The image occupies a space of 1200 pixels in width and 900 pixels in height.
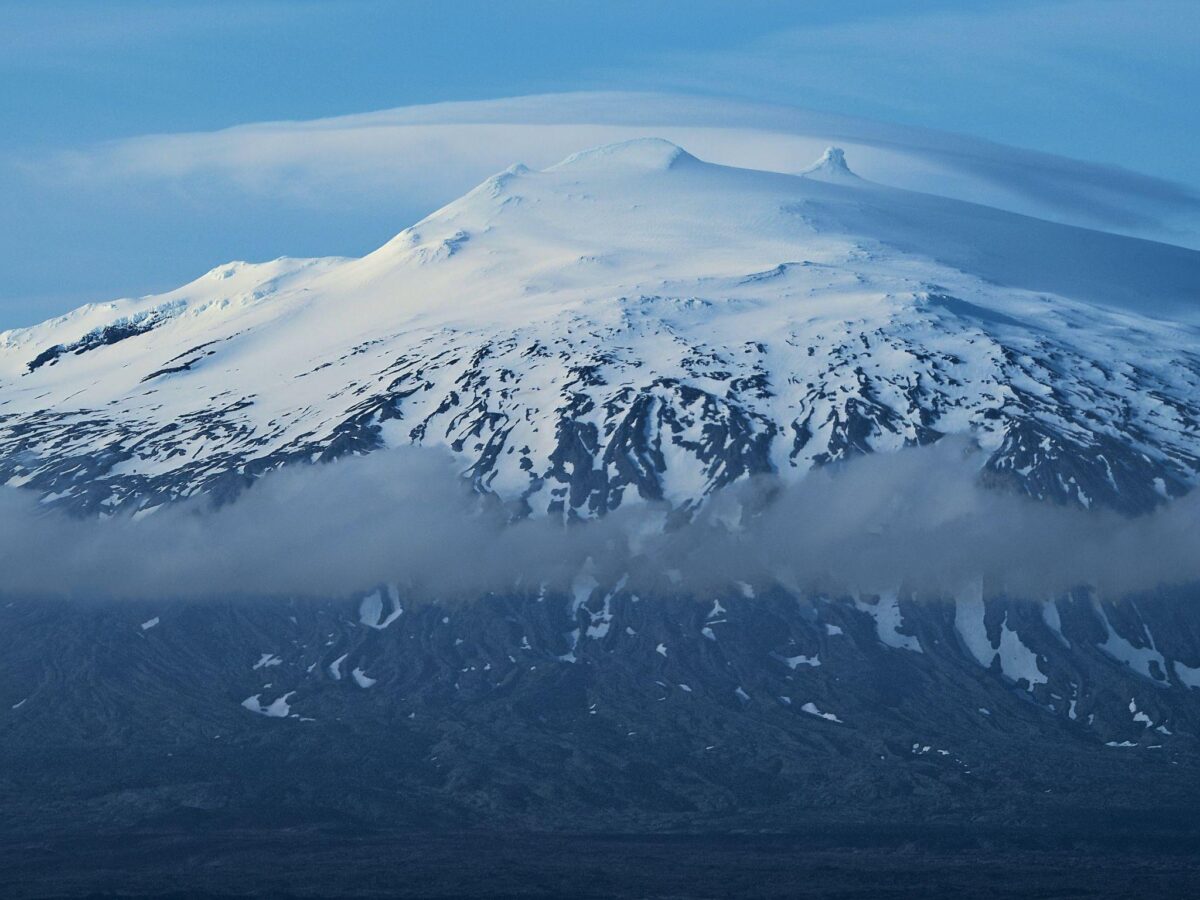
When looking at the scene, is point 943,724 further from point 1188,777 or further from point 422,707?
point 422,707

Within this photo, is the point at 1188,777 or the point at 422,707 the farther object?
the point at 422,707

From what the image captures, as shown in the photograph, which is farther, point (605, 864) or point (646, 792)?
point (646, 792)

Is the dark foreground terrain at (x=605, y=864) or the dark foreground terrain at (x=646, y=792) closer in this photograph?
the dark foreground terrain at (x=605, y=864)

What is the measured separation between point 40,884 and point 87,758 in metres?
36.7

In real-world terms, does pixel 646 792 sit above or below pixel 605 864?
below

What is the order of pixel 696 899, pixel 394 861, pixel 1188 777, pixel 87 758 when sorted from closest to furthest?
pixel 696 899
pixel 394 861
pixel 1188 777
pixel 87 758

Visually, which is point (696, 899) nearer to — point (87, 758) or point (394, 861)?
point (394, 861)

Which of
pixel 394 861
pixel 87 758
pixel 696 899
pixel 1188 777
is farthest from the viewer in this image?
pixel 87 758

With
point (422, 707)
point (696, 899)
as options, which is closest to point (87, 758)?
point (422, 707)

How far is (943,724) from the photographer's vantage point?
189750 mm

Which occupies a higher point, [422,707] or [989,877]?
[989,877]

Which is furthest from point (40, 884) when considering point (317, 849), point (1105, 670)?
point (1105, 670)

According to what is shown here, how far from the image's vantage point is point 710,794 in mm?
176500

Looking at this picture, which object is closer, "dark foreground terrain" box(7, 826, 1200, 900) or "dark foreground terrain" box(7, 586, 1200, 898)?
"dark foreground terrain" box(7, 826, 1200, 900)
